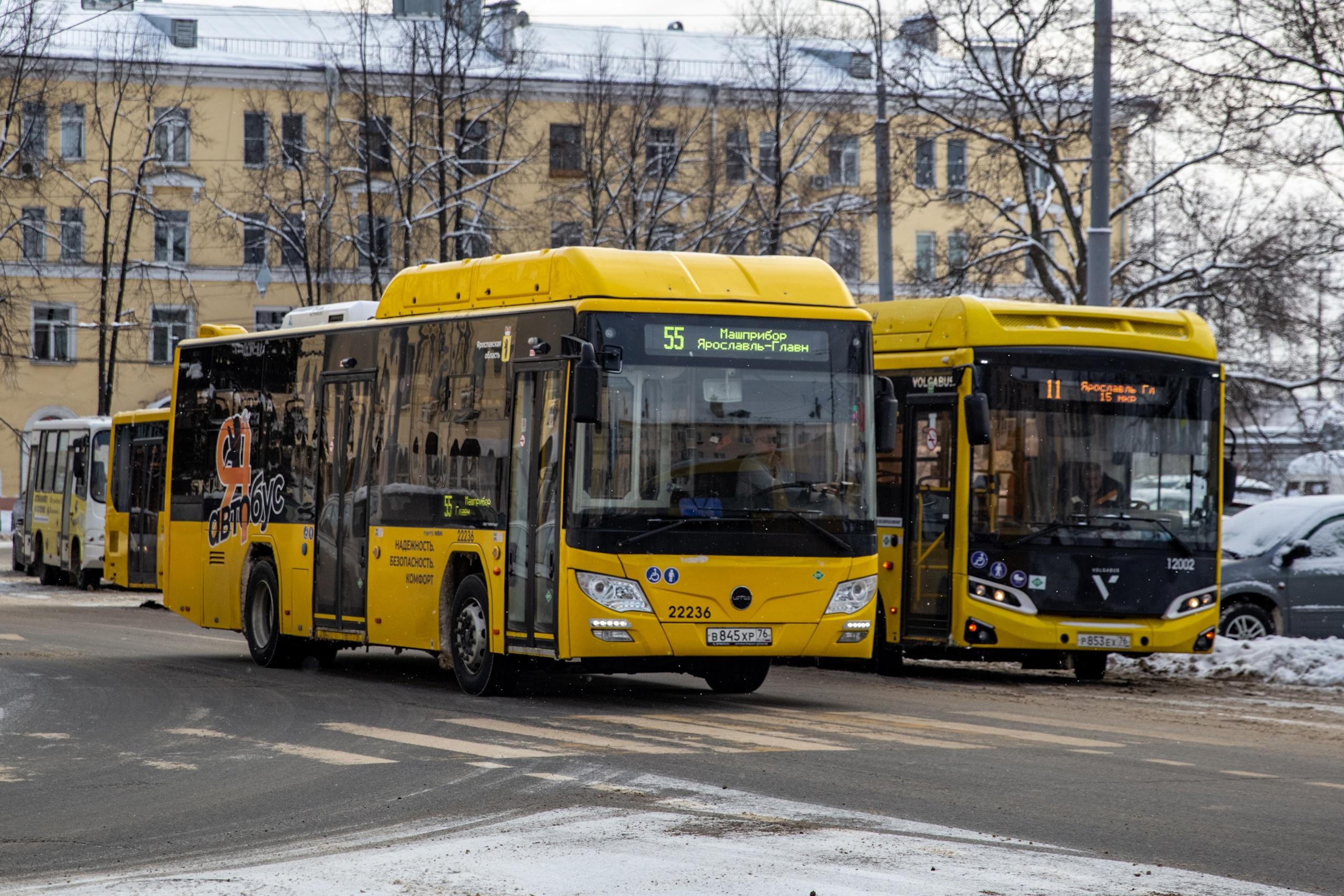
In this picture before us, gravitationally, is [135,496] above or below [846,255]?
below

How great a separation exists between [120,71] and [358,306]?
1331 inches

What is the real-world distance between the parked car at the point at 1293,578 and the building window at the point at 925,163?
1441cm

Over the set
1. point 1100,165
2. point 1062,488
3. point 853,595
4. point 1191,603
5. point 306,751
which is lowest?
point 306,751

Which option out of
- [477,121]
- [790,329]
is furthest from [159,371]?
[790,329]

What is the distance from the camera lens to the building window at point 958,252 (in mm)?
32750

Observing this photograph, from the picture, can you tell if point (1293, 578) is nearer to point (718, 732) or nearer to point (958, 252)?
point (718, 732)

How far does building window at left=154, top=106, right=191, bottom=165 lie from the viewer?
5050 centimetres

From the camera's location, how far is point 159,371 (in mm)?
Result: 66750

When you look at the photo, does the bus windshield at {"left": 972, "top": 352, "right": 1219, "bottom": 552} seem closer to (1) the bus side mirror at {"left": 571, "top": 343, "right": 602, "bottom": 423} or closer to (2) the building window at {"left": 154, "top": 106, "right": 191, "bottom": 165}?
(1) the bus side mirror at {"left": 571, "top": 343, "right": 602, "bottom": 423}

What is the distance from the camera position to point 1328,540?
66.9ft

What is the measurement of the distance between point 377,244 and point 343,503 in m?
30.5

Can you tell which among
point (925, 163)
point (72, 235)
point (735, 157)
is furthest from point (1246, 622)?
point (72, 235)

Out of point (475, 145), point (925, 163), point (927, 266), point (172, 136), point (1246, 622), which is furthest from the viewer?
point (172, 136)

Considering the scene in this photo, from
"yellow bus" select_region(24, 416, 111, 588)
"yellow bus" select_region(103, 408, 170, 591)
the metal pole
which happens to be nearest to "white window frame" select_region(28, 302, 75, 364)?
"yellow bus" select_region(24, 416, 111, 588)
